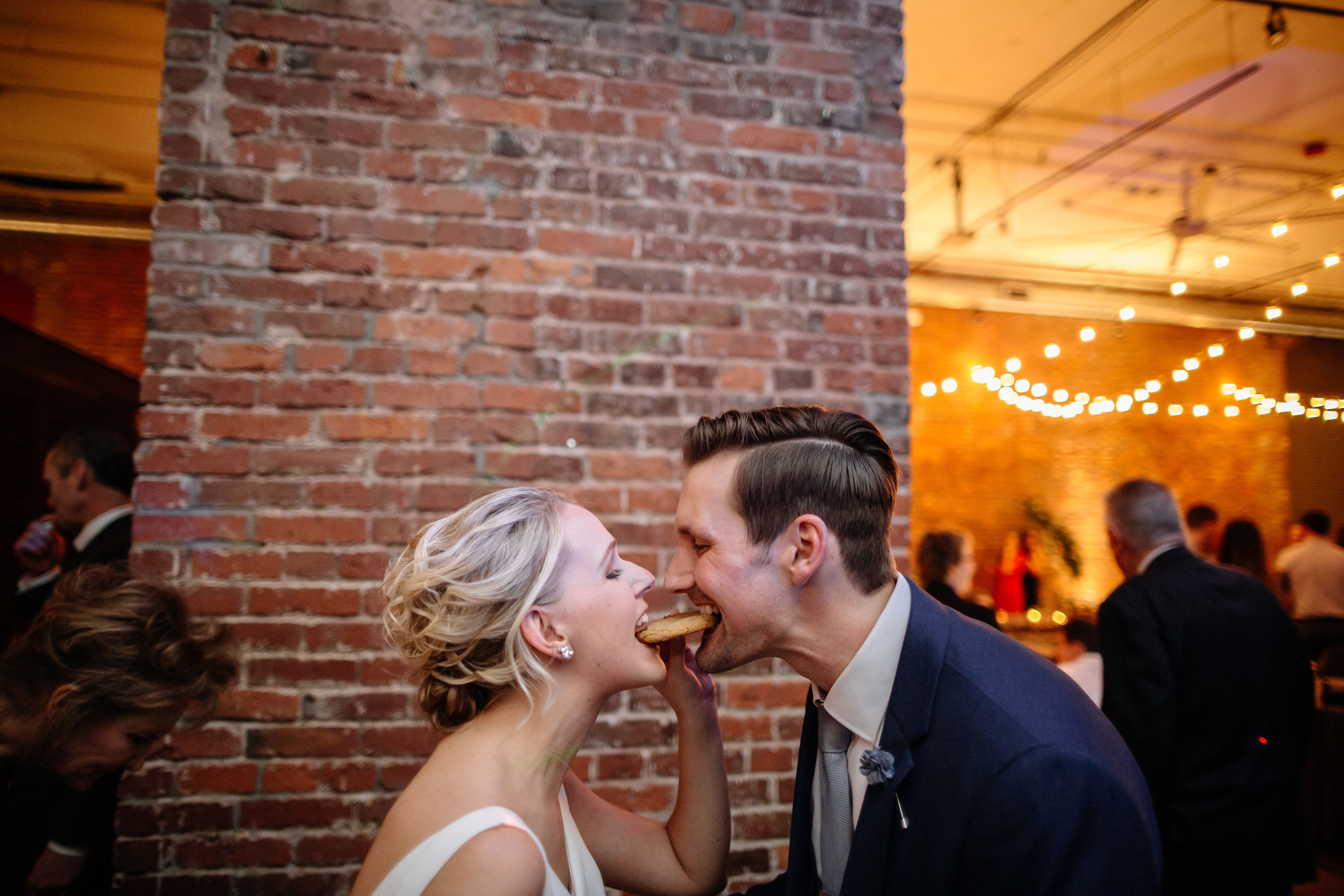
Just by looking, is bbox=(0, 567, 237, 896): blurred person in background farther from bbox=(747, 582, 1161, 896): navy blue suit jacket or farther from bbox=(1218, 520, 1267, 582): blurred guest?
bbox=(1218, 520, 1267, 582): blurred guest

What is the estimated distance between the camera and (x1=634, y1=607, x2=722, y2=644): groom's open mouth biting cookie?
1.58 metres

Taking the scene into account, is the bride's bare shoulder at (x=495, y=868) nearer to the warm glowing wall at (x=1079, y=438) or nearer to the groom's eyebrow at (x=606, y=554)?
the groom's eyebrow at (x=606, y=554)

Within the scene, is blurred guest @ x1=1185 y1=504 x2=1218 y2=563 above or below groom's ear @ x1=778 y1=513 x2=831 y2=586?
below

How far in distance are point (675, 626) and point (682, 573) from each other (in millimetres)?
125

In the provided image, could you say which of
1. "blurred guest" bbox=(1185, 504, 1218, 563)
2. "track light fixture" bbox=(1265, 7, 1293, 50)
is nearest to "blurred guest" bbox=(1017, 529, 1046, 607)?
"blurred guest" bbox=(1185, 504, 1218, 563)

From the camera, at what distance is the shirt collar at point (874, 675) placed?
1484mm

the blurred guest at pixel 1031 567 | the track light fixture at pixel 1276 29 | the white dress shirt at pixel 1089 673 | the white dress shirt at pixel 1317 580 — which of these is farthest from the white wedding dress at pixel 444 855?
the blurred guest at pixel 1031 567

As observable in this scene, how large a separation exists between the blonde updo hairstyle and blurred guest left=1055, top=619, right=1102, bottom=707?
124 inches

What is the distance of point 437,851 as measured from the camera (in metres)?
1.23

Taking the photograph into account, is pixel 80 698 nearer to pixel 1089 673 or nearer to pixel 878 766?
pixel 878 766

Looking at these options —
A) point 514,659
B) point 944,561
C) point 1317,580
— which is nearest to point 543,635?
point 514,659

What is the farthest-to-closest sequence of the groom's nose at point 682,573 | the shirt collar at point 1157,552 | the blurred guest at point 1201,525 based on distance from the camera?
the blurred guest at point 1201,525
the shirt collar at point 1157,552
the groom's nose at point 682,573

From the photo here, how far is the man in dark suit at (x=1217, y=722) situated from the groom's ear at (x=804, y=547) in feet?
6.00

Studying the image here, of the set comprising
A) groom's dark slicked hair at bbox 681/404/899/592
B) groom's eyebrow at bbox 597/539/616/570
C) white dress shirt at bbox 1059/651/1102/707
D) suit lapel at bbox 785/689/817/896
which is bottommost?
white dress shirt at bbox 1059/651/1102/707
